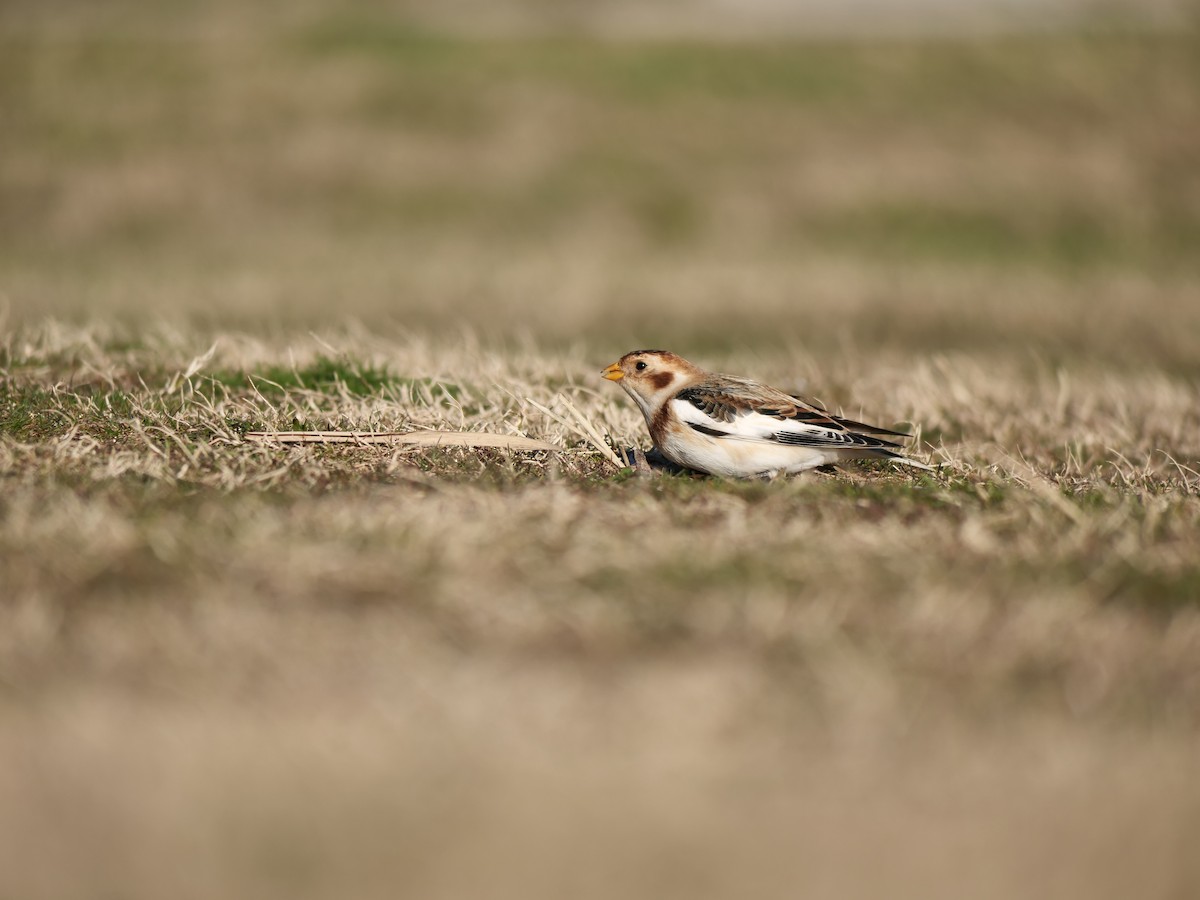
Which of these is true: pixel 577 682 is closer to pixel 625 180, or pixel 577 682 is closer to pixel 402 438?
pixel 402 438

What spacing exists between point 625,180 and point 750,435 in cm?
1353

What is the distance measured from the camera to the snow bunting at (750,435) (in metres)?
4.86

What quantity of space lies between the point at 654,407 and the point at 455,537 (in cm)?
158

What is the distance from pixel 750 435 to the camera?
4.89 metres

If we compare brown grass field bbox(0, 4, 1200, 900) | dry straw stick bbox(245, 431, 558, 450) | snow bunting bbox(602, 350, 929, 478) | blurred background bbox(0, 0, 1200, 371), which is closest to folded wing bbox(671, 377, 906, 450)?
snow bunting bbox(602, 350, 929, 478)

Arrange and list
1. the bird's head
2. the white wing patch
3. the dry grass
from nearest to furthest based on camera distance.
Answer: the dry grass, the white wing patch, the bird's head

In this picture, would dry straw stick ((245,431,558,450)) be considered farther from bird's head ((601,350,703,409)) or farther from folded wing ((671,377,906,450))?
folded wing ((671,377,906,450))

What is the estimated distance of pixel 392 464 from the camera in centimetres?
481

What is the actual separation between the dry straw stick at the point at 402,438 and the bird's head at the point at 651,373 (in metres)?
0.48

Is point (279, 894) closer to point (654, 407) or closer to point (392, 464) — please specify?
point (392, 464)

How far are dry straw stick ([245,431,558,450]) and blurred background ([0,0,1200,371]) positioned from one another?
22.5 feet

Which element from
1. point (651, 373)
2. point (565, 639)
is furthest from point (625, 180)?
point (565, 639)

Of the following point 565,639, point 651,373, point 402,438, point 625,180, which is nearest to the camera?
point 565,639

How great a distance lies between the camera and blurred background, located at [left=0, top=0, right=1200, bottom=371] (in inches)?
514
